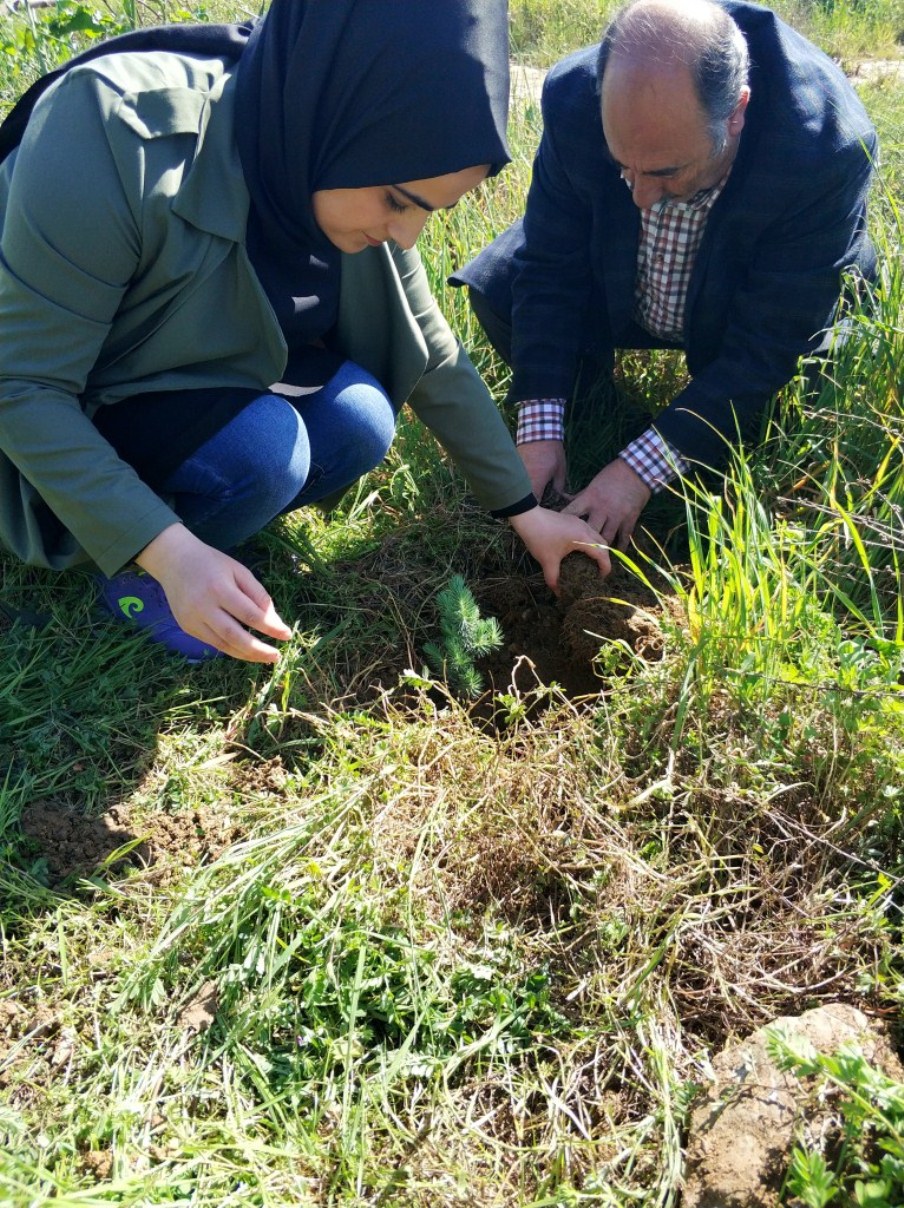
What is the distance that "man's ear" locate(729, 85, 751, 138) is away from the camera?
2.17 meters

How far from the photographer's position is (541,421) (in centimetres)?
258

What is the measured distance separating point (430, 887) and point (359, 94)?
4.15 feet

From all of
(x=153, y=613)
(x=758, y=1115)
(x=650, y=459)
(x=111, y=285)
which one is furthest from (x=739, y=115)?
→ (x=758, y=1115)

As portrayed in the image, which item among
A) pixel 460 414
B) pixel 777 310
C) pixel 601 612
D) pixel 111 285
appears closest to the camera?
pixel 111 285

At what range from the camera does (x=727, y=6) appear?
2283mm

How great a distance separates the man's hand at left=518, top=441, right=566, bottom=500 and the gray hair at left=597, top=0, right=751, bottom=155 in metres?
0.76

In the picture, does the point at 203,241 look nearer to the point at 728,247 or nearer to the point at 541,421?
the point at 541,421

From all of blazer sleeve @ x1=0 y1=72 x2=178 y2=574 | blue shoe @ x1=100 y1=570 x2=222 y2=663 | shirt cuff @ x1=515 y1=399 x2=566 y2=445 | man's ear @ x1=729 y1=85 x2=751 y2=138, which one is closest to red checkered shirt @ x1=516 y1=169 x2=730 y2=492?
shirt cuff @ x1=515 y1=399 x2=566 y2=445

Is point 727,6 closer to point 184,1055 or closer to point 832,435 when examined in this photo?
point 832,435

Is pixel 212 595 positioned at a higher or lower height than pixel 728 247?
higher

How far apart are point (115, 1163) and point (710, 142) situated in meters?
2.07

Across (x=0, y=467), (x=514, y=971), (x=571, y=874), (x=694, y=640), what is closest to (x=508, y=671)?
(x=694, y=640)

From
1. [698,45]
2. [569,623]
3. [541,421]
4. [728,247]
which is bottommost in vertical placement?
[569,623]

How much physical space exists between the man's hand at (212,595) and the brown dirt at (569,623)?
1.90 ft
